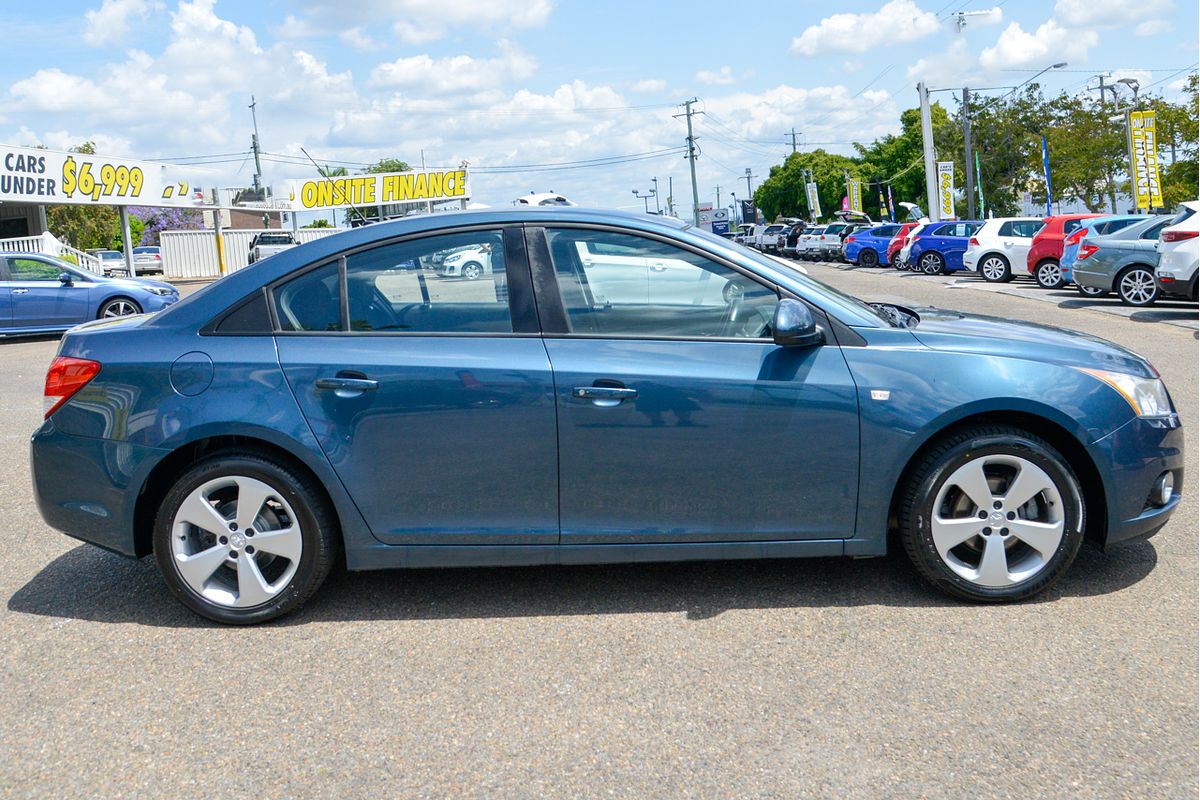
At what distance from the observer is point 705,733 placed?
3.41 m

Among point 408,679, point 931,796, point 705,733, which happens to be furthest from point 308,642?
point 931,796

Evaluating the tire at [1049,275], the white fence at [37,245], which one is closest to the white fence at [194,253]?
the white fence at [37,245]

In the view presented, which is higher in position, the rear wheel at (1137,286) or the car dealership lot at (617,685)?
the rear wheel at (1137,286)

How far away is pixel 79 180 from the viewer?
3092 cm

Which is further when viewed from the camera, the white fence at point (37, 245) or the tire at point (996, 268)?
the white fence at point (37, 245)

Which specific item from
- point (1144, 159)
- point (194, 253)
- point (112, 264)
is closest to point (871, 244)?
point (1144, 159)

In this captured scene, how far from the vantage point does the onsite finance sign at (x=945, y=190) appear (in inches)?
1972

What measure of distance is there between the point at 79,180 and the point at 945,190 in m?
36.0

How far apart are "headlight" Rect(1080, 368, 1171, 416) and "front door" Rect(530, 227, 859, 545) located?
3.43ft

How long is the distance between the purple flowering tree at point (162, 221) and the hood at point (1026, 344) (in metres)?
83.6

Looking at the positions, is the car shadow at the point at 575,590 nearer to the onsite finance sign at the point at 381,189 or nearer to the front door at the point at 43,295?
the front door at the point at 43,295

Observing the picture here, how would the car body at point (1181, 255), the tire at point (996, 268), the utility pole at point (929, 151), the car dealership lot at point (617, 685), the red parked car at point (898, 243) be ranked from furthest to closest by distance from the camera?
the utility pole at point (929, 151) < the red parked car at point (898, 243) < the tire at point (996, 268) < the car body at point (1181, 255) < the car dealership lot at point (617, 685)

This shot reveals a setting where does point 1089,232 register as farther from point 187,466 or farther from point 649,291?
point 187,466

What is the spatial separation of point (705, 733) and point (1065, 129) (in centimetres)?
5624
